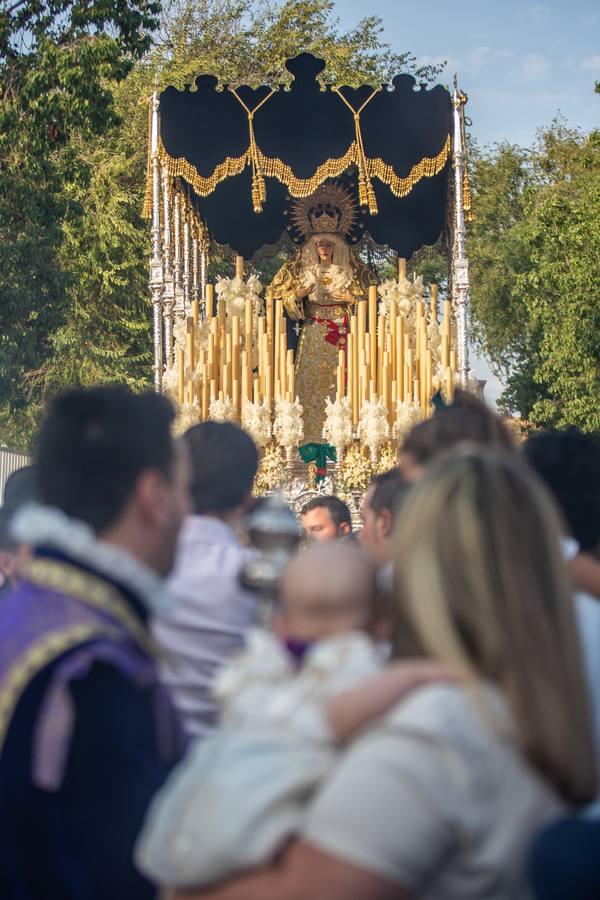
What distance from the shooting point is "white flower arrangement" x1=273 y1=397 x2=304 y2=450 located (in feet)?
44.9

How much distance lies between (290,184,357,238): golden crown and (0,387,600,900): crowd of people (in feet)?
48.9

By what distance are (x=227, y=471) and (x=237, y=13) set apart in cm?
2785

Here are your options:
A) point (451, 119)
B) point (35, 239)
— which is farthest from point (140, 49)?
point (35, 239)

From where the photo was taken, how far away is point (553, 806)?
196 centimetres

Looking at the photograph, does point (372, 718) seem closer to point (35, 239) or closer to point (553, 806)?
point (553, 806)

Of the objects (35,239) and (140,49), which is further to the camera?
(35,239)

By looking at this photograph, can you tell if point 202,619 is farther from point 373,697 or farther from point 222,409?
point 222,409

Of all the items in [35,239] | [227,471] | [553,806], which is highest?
[35,239]

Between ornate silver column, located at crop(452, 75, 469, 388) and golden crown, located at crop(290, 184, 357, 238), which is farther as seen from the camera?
golden crown, located at crop(290, 184, 357, 238)

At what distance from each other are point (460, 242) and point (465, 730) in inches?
516

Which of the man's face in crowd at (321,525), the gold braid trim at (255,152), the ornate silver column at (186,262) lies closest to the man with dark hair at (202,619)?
the man's face in crowd at (321,525)

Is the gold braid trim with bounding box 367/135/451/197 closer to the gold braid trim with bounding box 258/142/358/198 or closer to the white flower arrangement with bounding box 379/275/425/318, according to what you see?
the gold braid trim with bounding box 258/142/358/198

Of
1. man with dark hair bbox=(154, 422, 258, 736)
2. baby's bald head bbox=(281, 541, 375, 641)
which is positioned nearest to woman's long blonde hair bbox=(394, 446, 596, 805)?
baby's bald head bbox=(281, 541, 375, 641)

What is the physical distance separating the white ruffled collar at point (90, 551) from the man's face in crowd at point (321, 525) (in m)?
5.36
